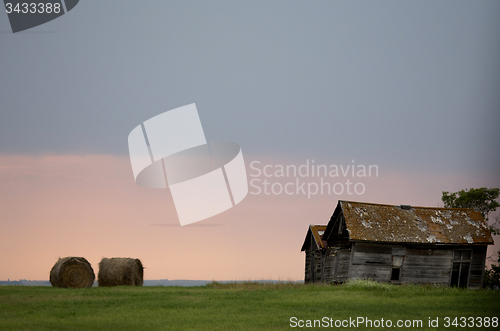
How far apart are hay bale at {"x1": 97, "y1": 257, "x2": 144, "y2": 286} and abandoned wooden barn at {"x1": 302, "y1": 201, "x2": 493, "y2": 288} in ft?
45.1

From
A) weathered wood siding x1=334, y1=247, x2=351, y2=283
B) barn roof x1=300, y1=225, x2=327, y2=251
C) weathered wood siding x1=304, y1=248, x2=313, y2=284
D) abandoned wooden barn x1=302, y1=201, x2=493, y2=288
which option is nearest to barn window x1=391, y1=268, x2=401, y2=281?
abandoned wooden barn x1=302, y1=201, x2=493, y2=288

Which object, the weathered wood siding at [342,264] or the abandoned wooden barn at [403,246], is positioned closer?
the abandoned wooden barn at [403,246]

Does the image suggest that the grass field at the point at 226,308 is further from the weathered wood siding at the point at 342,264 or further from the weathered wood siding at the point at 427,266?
the weathered wood siding at the point at 427,266

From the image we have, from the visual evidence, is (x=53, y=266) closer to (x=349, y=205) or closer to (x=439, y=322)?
(x=349, y=205)

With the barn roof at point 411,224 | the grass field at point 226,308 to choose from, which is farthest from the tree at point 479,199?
the grass field at point 226,308

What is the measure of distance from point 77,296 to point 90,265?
25.0 feet

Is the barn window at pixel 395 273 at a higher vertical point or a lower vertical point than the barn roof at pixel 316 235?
lower

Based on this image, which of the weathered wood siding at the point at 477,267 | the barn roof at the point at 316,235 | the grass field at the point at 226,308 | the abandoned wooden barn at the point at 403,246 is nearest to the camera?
the grass field at the point at 226,308

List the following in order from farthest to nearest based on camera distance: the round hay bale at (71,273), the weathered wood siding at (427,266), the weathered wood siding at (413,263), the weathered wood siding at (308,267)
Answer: the weathered wood siding at (308,267) → the weathered wood siding at (427,266) → the weathered wood siding at (413,263) → the round hay bale at (71,273)

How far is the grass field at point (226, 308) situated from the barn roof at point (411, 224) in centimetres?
694

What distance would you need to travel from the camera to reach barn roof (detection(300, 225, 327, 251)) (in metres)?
40.1

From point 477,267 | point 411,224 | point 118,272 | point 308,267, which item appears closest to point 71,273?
point 118,272

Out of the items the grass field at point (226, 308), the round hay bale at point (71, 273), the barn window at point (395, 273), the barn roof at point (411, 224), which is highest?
the barn roof at point (411, 224)

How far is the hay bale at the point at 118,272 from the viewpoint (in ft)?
108
